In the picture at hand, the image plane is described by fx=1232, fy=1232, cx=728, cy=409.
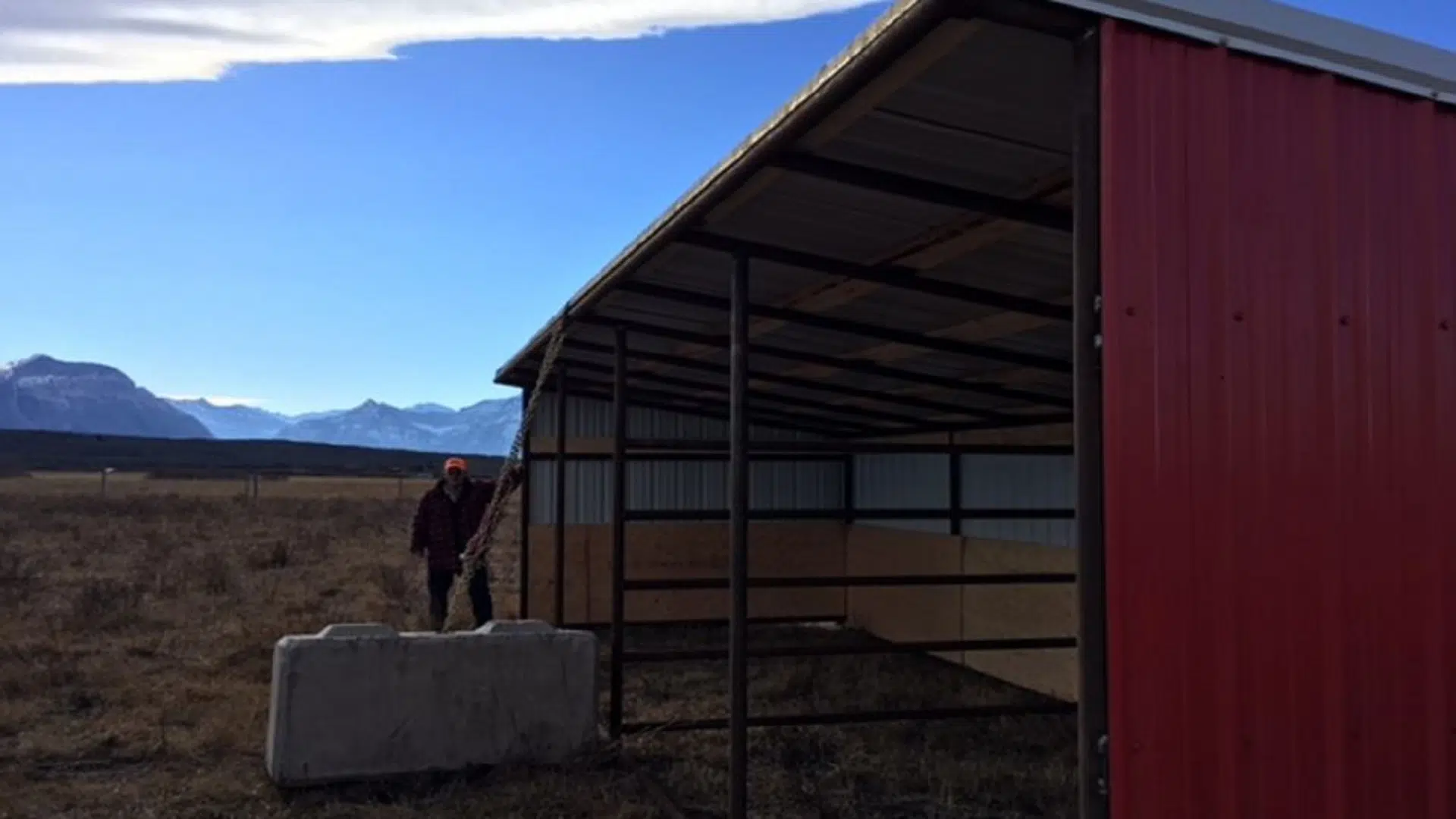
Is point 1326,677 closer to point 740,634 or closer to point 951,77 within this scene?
point 951,77

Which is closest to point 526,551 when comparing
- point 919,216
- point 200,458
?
point 919,216

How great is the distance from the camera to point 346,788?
21.2 feet

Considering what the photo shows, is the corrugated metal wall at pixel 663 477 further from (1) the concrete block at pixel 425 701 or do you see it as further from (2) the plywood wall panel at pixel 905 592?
(1) the concrete block at pixel 425 701

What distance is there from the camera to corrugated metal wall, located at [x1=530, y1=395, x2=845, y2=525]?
12.6 metres

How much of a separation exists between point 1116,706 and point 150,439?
10456cm

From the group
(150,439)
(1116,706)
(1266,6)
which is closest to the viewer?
(1116,706)

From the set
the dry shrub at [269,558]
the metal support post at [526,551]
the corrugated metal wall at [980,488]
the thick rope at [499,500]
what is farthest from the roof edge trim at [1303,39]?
the dry shrub at [269,558]

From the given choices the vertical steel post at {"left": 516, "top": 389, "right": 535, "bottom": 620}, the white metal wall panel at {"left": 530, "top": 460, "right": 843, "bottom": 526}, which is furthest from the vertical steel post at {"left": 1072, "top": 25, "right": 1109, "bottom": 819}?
the white metal wall panel at {"left": 530, "top": 460, "right": 843, "bottom": 526}

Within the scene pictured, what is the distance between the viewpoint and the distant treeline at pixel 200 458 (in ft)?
234

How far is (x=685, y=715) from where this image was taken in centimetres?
832

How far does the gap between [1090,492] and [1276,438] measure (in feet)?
1.88

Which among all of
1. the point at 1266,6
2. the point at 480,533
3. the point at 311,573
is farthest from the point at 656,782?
the point at 311,573

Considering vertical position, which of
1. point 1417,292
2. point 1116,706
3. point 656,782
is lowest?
point 656,782

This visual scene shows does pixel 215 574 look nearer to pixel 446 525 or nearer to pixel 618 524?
pixel 446 525
